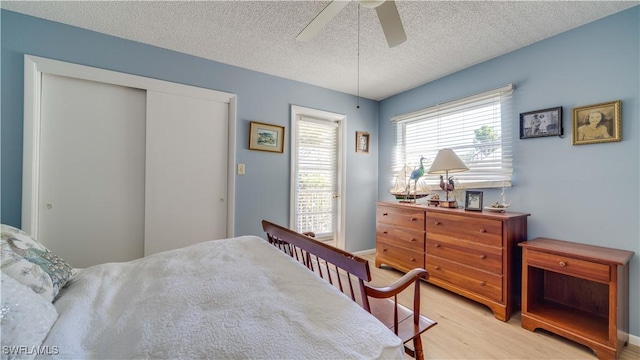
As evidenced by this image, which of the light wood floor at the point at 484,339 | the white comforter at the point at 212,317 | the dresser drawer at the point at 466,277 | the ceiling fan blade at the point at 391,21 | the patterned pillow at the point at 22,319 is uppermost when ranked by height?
the ceiling fan blade at the point at 391,21

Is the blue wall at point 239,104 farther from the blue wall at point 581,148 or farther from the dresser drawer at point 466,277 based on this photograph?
the blue wall at point 581,148

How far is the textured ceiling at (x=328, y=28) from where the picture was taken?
180 cm

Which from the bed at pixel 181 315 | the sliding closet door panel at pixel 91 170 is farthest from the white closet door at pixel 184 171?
the bed at pixel 181 315

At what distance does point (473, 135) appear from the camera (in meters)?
2.67

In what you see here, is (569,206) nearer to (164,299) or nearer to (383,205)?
(383,205)

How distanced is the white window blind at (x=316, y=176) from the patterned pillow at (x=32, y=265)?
91.2 inches

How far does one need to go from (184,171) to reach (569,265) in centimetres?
338

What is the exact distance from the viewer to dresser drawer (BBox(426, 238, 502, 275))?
204cm

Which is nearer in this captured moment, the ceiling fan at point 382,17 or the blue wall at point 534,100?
the ceiling fan at point 382,17

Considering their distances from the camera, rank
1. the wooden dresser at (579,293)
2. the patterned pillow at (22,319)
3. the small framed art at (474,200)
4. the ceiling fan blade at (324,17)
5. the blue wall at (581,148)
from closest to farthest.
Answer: the patterned pillow at (22,319) < the ceiling fan blade at (324,17) < the wooden dresser at (579,293) < the blue wall at (581,148) < the small framed art at (474,200)

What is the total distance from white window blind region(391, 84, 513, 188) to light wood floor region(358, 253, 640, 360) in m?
1.24

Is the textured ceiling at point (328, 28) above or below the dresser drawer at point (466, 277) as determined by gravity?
above

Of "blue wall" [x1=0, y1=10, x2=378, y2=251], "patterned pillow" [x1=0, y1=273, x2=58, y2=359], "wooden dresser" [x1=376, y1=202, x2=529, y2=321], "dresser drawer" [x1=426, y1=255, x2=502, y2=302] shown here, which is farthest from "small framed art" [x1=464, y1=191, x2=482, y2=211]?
"patterned pillow" [x1=0, y1=273, x2=58, y2=359]

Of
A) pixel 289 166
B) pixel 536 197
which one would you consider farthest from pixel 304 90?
pixel 536 197
